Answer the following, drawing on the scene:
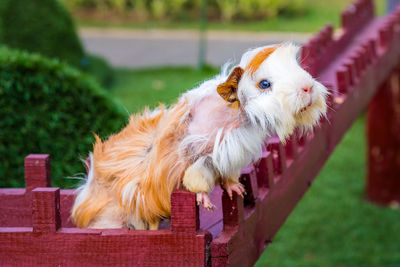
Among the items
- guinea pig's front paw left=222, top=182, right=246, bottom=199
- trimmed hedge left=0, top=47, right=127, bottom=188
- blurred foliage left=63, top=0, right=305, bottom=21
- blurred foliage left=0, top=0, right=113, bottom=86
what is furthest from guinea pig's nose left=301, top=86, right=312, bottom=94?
blurred foliage left=63, top=0, right=305, bottom=21

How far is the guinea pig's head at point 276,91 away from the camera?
1.71m

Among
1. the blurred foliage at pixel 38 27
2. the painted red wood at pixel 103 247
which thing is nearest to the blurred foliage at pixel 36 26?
the blurred foliage at pixel 38 27

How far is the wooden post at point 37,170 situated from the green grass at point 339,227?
304 centimetres

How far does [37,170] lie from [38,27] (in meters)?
4.42

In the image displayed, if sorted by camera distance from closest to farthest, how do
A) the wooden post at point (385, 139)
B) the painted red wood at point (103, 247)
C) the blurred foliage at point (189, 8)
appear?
1. the painted red wood at point (103, 247)
2. the wooden post at point (385, 139)
3. the blurred foliage at point (189, 8)

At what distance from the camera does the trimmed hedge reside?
135 inches

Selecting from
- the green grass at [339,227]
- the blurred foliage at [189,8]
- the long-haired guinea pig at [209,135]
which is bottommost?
the green grass at [339,227]

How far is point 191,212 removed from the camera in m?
1.78

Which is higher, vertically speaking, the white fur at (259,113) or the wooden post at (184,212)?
the white fur at (259,113)

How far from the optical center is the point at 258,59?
5.87ft

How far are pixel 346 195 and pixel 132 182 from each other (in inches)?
178

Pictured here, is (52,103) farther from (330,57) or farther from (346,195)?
(346,195)

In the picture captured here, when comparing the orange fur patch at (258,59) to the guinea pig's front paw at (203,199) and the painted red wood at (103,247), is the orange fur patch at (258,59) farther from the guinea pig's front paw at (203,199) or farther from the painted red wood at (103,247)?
the painted red wood at (103,247)

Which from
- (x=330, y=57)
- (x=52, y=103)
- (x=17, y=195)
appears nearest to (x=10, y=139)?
(x=52, y=103)
